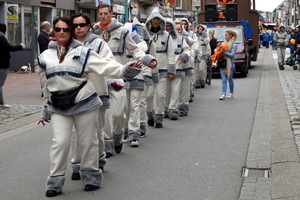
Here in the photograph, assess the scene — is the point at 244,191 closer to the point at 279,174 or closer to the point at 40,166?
the point at 279,174

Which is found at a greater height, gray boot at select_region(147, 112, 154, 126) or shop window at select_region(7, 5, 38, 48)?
shop window at select_region(7, 5, 38, 48)

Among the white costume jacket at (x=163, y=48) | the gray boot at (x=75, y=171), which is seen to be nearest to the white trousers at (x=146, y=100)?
the white costume jacket at (x=163, y=48)

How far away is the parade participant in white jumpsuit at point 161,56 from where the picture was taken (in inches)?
409

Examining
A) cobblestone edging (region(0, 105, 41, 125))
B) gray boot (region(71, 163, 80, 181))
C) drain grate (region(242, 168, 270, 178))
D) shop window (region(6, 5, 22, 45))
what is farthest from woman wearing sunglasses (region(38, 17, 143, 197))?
shop window (region(6, 5, 22, 45))

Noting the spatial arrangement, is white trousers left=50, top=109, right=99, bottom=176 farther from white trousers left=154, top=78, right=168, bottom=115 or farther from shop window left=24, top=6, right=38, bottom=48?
shop window left=24, top=6, right=38, bottom=48

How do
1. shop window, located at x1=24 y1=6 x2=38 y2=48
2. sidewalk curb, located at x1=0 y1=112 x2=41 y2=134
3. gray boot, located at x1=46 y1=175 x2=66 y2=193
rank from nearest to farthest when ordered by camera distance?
gray boot, located at x1=46 y1=175 x2=66 y2=193 → sidewalk curb, located at x1=0 y1=112 x2=41 y2=134 → shop window, located at x1=24 y1=6 x2=38 y2=48

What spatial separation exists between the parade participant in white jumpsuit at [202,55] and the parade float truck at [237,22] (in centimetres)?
452

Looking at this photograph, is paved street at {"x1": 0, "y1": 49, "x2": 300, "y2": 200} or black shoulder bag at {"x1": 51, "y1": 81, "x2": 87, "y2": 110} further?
paved street at {"x1": 0, "y1": 49, "x2": 300, "y2": 200}

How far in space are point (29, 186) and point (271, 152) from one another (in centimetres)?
331

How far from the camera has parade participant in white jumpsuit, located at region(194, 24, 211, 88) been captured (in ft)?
59.2

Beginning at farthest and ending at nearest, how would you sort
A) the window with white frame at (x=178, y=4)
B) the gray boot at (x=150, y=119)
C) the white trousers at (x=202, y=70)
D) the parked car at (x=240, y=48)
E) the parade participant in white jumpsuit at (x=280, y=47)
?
the window with white frame at (x=178, y=4) → the parade participant in white jumpsuit at (x=280, y=47) → the parked car at (x=240, y=48) → the white trousers at (x=202, y=70) → the gray boot at (x=150, y=119)

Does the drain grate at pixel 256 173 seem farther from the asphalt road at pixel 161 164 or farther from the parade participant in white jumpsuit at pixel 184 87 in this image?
the parade participant in white jumpsuit at pixel 184 87

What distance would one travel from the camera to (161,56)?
10.6 m

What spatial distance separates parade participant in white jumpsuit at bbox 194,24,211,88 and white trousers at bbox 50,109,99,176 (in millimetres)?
12147
